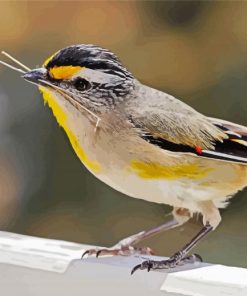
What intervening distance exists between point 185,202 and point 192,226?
86 centimetres

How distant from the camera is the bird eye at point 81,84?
89 cm

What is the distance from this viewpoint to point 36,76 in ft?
2.90

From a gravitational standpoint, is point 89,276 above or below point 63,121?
below

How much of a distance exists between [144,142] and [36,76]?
0.45 ft

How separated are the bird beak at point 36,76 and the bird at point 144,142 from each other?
12mm

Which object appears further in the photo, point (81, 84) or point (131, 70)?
point (131, 70)

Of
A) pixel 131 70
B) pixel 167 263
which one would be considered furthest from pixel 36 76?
pixel 131 70

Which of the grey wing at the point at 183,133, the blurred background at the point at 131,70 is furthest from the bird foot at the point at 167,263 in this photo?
the blurred background at the point at 131,70

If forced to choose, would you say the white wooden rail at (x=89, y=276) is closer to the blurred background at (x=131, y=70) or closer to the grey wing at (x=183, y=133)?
the grey wing at (x=183, y=133)

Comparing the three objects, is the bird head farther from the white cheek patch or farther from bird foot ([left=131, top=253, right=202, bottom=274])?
bird foot ([left=131, top=253, right=202, bottom=274])

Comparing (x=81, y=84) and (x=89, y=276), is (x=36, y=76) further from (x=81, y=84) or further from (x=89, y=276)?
(x=89, y=276)

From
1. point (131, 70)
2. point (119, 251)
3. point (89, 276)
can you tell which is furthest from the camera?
point (131, 70)

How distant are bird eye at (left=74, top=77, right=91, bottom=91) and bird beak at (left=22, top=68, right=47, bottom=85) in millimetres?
34

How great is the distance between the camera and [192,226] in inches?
70.1
